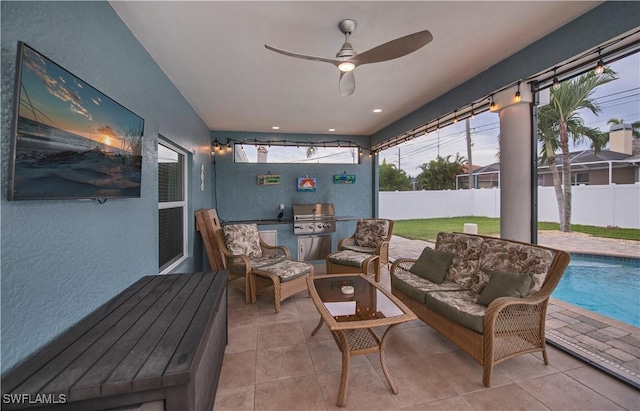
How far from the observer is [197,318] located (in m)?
1.50

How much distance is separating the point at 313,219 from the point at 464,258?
319cm

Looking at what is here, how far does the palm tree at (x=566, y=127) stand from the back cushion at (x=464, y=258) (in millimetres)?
1781

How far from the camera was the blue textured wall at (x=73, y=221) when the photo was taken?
1012 millimetres

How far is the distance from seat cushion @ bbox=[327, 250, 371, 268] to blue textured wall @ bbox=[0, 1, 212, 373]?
2.34 metres

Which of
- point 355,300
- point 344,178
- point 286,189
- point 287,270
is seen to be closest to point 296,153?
point 286,189

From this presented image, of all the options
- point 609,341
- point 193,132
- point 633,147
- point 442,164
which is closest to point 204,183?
point 193,132

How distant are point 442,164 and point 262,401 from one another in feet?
48.8

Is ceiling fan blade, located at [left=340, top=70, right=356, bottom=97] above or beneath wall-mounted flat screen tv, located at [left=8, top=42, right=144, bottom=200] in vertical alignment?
above

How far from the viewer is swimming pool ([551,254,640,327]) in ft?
11.1

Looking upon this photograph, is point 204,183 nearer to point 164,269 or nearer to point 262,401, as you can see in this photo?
point 164,269

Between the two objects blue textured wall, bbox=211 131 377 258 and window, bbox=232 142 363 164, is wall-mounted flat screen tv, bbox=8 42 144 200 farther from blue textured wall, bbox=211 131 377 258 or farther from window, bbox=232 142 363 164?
window, bbox=232 142 363 164

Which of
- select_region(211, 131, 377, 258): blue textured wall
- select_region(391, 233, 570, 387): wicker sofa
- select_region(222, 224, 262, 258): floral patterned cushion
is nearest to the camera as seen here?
select_region(391, 233, 570, 387): wicker sofa

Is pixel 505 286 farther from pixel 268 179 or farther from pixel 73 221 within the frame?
pixel 268 179

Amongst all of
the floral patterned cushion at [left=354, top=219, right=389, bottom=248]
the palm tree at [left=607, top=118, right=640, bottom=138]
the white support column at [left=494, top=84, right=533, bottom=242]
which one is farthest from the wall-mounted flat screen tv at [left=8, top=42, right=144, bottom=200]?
the palm tree at [left=607, top=118, right=640, bottom=138]
